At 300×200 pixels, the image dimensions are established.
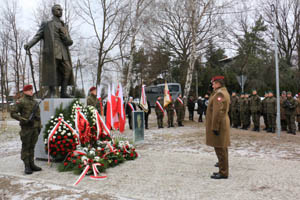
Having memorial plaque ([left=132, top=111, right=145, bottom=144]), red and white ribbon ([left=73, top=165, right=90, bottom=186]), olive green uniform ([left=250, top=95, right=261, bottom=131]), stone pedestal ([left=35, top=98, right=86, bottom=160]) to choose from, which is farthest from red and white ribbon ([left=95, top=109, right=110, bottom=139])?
olive green uniform ([left=250, top=95, right=261, bottom=131])

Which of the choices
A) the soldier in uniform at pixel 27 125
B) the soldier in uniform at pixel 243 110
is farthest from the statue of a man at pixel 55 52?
the soldier in uniform at pixel 243 110

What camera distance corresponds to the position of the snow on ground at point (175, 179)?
4.20m

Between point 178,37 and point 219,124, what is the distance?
26.6 m

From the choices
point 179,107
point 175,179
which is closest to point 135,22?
point 179,107

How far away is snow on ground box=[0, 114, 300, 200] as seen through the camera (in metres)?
4.20

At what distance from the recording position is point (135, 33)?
793 inches

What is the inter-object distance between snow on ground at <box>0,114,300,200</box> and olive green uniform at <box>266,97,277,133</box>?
148 inches

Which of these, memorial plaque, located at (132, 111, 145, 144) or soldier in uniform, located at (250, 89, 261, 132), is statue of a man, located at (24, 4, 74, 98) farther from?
soldier in uniform, located at (250, 89, 261, 132)

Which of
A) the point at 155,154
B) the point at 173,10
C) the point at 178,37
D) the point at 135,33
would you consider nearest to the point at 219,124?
the point at 155,154

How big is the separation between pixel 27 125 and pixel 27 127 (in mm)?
48

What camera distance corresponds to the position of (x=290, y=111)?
11.2 m

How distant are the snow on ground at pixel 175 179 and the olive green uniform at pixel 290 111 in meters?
3.69

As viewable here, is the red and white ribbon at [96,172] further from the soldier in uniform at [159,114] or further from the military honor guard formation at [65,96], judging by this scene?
the soldier in uniform at [159,114]

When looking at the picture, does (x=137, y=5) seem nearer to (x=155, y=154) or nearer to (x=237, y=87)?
(x=155, y=154)
